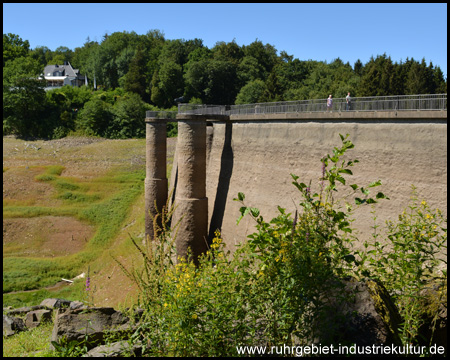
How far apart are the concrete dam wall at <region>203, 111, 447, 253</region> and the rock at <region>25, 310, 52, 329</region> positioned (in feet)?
22.7

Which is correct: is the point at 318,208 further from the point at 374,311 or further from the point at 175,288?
the point at 175,288

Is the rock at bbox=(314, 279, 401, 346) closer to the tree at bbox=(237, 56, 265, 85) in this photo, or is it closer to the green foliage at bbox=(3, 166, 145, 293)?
the green foliage at bbox=(3, 166, 145, 293)

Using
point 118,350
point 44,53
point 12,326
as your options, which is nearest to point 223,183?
point 12,326

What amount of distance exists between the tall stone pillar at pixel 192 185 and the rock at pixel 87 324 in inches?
454

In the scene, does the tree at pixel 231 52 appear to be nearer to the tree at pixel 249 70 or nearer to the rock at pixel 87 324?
the tree at pixel 249 70

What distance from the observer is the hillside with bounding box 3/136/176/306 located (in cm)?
2178

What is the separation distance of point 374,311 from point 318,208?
3.52ft

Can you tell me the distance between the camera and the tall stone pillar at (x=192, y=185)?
17750 millimetres

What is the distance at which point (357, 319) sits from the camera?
167 inches

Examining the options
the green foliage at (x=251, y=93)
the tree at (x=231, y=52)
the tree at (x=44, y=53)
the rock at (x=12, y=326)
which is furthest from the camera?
the tree at (x=44, y=53)

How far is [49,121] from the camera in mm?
56438

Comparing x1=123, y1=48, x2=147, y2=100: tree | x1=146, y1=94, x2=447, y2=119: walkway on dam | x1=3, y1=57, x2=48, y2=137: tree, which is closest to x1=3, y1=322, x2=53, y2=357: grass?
x1=146, y1=94, x2=447, y2=119: walkway on dam

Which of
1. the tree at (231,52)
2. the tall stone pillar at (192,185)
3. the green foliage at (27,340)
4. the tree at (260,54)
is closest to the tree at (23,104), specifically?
the tree at (231,52)

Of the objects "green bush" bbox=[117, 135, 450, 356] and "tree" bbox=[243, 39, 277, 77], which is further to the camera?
"tree" bbox=[243, 39, 277, 77]
